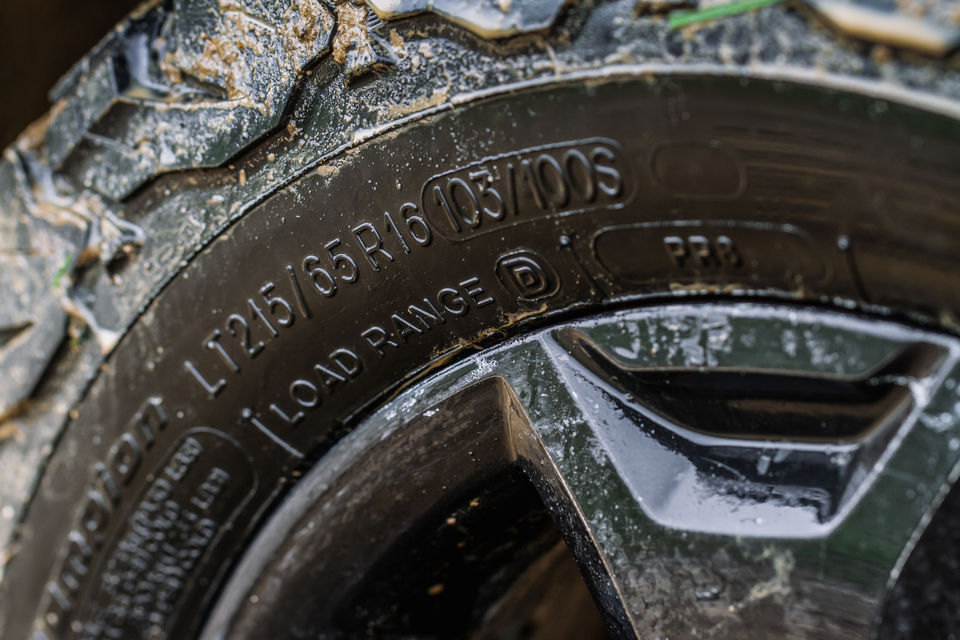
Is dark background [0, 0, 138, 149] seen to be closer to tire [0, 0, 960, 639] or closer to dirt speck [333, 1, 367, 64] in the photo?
tire [0, 0, 960, 639]

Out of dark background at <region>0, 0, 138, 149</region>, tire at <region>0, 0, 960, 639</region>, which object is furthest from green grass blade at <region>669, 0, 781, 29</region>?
dark background at <region>0, 0, 138, 149</region>

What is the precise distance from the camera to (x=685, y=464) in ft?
1.82

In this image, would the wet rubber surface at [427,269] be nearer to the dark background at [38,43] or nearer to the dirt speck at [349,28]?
the dirt speck at [349,28]

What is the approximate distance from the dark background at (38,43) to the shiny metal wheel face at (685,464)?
111 cm

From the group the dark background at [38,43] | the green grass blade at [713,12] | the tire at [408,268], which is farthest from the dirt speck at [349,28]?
the dark background at [38,43]

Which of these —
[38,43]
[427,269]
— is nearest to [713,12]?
[427,269]

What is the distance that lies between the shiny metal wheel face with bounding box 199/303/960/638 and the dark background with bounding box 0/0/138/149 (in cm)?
111

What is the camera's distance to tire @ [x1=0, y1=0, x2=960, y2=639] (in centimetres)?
47

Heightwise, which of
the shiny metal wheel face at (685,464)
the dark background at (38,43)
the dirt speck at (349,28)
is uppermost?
the dark background at (38,43)

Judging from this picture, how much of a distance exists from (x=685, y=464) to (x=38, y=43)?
4.61 ft

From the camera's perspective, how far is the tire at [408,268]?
0.47 meters

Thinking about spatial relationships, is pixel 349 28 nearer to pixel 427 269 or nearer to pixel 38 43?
pixel 427 269

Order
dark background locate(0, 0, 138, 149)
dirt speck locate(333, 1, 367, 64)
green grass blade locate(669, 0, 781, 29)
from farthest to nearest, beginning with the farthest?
dark background locate(0, 0, 138, 149) < dirt speck locate(333, 1, 367, 64) < green grass blade locate(669, 0, 781, 29)

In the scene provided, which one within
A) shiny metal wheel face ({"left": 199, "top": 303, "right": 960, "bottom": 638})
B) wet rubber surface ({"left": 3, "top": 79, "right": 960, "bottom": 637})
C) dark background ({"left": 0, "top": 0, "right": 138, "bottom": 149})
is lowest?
shiny metal wheel face ({"left": 199, "top": 303, "right": 960, "bottom": 638})
